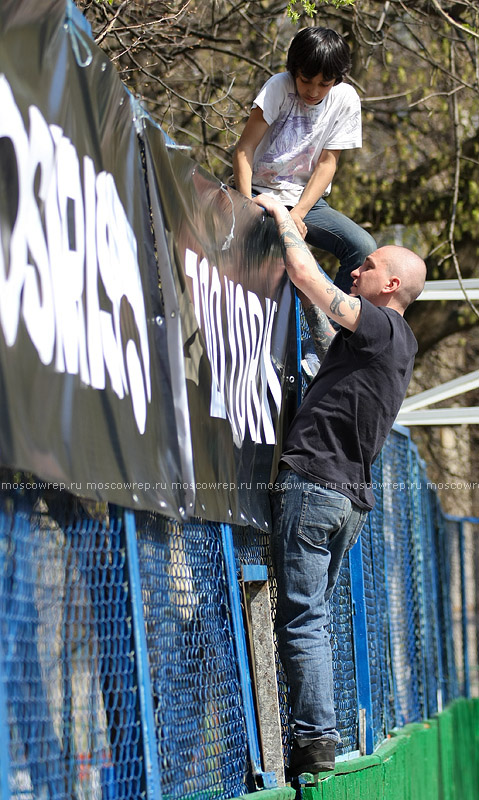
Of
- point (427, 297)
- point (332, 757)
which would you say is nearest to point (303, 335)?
point (332, 757)

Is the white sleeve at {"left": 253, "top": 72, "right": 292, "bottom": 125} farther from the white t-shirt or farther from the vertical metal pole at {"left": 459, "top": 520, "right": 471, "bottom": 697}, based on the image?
the vertical metal pole at {"left": 459, "top": 520, "right": 471, "bottom": 697}

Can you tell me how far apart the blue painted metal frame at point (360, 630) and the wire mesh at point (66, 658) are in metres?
2.60

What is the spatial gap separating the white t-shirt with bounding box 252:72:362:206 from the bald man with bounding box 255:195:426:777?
748 mm

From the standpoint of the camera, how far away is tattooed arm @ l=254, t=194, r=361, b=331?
3.79m

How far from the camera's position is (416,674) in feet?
25.4

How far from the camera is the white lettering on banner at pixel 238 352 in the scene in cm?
347

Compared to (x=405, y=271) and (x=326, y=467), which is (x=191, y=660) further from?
(x=405, y=271)

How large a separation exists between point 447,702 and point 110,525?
8395 mm

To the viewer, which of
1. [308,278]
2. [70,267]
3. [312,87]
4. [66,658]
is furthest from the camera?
[312,87]

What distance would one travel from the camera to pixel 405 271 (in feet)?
13.6

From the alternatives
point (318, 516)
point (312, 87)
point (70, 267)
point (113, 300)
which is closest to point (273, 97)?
point (312, 87)

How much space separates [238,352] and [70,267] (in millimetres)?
1431

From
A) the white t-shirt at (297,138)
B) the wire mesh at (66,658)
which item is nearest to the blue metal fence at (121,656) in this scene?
the wire mesh at (66,658)

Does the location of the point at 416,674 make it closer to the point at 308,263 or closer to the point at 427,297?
the point at 427,297
